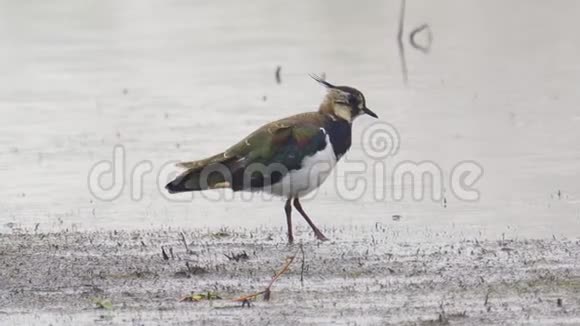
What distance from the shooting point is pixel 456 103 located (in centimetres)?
1437

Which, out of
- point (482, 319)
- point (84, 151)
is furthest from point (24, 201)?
point (482, 319)

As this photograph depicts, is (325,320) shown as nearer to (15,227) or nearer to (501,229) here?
(501,229)

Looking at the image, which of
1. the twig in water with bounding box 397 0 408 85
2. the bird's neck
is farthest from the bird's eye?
the twig in water with bounding box 397 0 408 85

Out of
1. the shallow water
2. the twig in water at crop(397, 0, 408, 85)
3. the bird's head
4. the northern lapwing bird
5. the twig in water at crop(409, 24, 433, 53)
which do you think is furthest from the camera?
the twig in water at crop(409, 24, 433, 53)

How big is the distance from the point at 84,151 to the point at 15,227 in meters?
2.66

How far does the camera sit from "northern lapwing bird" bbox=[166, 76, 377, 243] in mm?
9219

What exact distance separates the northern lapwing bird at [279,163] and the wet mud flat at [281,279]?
Result: 36 centimetres

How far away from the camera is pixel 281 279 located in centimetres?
806

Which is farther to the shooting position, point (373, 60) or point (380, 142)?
point (373, 60)

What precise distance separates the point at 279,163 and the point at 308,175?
20 centimetres

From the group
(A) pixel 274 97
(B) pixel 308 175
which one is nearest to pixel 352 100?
(B) pixel 308 175

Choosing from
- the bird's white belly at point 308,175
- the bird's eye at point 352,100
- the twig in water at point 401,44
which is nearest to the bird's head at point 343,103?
the bird's eye at point 352,100

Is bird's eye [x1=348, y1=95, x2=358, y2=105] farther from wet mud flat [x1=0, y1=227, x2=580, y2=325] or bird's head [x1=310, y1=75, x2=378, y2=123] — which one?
wet mud flat [x1=0, y1=227, x2=580, y2=325]

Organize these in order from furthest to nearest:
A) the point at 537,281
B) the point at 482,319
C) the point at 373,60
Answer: the point at 373,60, the point at 537,281, the point at 482,319
